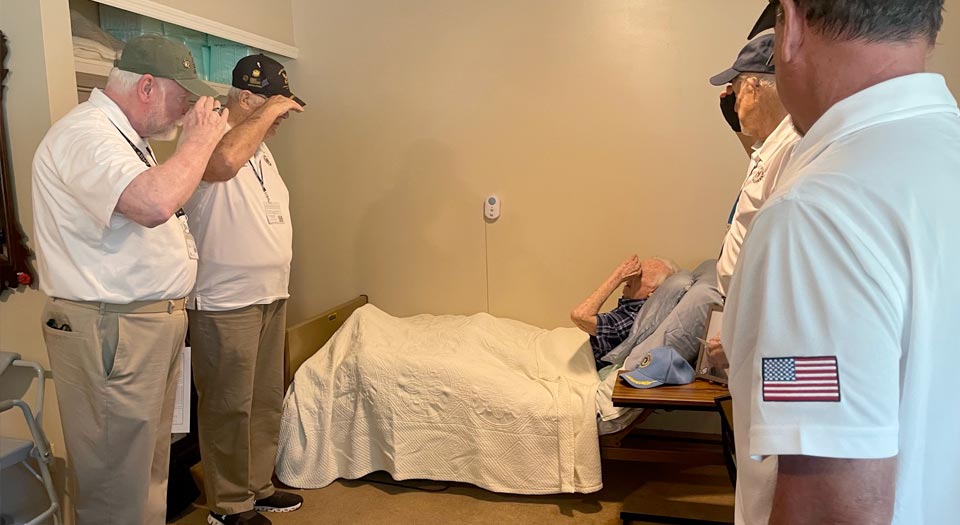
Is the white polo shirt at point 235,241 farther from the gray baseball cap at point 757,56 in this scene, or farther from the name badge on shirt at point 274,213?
the gray baseball cap at point 757,56

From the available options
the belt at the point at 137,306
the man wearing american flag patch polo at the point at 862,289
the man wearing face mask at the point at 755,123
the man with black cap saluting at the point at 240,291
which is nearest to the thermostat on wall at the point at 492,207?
the man with black cap saluting at the point at 240,291

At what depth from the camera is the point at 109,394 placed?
170 cm

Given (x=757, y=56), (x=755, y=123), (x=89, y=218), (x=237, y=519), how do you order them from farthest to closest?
(x=237, y=519)
(x=755, y=123)
(x=757, y=56)
(x=89, y=218)

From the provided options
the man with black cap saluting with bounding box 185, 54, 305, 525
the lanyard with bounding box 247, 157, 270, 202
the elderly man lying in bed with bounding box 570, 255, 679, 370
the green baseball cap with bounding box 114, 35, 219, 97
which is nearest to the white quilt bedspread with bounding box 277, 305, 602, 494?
the elderly man lying in bed with bounding box 570, 255, 679, 370

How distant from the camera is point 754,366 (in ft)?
2.29

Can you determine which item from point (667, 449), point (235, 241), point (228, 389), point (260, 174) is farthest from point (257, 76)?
point (667, 449)

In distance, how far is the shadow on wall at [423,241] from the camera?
11.2 ft

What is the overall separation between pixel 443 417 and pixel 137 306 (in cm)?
122

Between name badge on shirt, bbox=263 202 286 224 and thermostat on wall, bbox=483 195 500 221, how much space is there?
1211mm

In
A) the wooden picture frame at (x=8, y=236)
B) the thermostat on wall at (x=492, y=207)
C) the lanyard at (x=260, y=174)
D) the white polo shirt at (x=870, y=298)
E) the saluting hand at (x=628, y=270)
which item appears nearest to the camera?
the white polo shirt at (x=870, y=298)

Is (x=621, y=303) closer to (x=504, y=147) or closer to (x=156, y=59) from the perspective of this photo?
(x=504, y=147)

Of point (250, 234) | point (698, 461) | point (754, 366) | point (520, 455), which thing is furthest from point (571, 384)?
point (754, 366)

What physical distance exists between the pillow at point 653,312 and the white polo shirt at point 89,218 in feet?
5.47

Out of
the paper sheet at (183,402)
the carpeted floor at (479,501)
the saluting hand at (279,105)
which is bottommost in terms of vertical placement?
the carpeted floor at (479,501)
